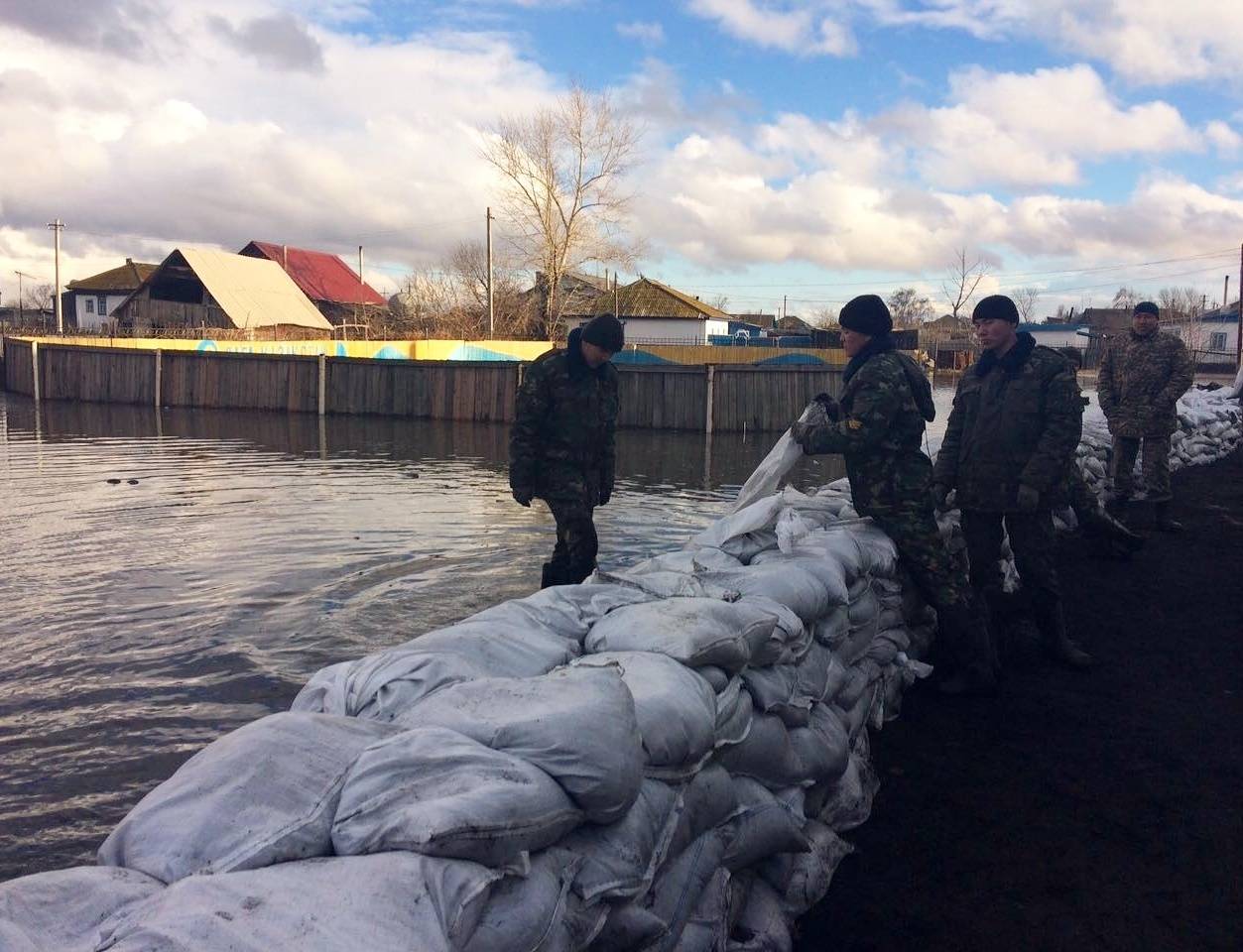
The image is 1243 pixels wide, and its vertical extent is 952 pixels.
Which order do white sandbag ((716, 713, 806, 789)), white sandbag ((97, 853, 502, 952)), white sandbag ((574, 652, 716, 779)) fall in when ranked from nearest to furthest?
white sandbag ((97, 853, 502, 952)) → white sandbag ((574, 652, 716, 779)) → white sandbag ((716, 713, 806, 789))

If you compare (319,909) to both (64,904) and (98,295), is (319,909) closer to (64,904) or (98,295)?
(64,904)

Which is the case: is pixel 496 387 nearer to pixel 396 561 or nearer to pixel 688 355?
pixel 396 561

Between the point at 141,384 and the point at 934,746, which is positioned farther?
the point at 141,384

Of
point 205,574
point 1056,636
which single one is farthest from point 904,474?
point 205,574

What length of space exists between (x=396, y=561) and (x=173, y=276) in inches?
1320

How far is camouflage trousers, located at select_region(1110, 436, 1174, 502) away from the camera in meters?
7.82

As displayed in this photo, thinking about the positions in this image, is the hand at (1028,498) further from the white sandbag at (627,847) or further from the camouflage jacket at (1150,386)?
the camouflage jacket at (1150,386)

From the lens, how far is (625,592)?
309cm

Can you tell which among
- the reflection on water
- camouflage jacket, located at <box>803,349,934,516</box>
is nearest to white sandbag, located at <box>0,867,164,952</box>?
the reflection on water

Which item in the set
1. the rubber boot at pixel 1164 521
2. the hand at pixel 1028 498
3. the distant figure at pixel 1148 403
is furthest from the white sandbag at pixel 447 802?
the rubber boot at pixel 1164 521

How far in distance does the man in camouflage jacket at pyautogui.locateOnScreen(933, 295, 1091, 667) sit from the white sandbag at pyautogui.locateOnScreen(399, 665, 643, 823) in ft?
9.90

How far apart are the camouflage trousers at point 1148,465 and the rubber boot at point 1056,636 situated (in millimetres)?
4090

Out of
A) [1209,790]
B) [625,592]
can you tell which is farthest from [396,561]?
[1209,790]

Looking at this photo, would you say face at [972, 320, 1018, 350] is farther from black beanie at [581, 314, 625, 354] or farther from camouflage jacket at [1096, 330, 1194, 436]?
camouflage jacket at [1096, 330, 1194, 436]
